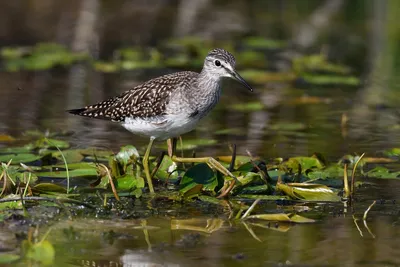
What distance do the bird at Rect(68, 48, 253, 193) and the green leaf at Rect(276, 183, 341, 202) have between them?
3.10 ft

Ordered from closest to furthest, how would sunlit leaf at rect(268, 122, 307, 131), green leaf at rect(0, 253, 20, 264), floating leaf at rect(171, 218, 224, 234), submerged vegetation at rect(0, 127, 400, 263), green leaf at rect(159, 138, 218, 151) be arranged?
green leaf at rect(0, 253, 20, 264) < floating leaf at rect(171, 218, 224, 234) < submerged vegetation at rect(0, 127, 400, 263) < green leaf at rect(159, 138, 218, 151) < sunlit leaf at rect(268, 122, 307, 131)

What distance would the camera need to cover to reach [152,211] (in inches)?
320

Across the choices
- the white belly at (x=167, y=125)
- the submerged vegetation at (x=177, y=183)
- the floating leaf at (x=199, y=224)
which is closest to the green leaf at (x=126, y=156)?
the submerged vegetation at (x=177, y=183)

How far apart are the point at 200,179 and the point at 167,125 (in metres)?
0.75

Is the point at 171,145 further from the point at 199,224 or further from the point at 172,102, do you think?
the point at 199,224

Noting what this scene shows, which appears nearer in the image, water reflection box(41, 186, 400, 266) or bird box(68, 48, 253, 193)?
water reflection box(41, 186, 400, 266)

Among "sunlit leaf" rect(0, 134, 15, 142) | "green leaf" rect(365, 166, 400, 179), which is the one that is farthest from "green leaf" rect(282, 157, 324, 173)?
"sunlit leaf" rect(0, 134, 15, 142)

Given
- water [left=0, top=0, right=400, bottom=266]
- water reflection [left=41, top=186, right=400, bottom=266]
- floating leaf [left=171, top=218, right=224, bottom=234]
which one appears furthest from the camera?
floating leaf [left=171, top=218, right=224, bottom=234]

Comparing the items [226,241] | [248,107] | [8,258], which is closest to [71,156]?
[226,241]

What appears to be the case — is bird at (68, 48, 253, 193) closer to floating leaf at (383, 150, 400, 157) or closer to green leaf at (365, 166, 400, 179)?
green leaf at (365, 166, 400, 179)

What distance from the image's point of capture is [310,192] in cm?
841

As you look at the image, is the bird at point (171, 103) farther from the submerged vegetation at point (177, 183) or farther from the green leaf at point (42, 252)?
the green leaf at point (42, 252)

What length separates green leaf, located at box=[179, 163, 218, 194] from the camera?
8695 mm

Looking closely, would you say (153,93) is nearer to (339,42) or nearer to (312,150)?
(312,150)
